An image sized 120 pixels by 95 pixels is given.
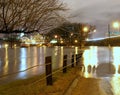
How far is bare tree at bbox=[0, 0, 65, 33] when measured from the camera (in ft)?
31.9

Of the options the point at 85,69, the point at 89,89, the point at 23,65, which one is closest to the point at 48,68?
the point at 89,89

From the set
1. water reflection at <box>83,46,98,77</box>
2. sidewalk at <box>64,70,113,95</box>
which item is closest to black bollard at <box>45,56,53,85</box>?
sidewalk at <box>64,70,113,95</box>

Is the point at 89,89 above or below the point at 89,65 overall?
below

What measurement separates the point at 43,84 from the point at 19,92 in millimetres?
2116

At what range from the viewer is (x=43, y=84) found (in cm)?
1267

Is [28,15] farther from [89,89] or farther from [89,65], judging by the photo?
[89,65]

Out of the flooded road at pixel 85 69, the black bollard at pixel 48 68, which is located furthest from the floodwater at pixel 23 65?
the black bollard at pixel 48 68

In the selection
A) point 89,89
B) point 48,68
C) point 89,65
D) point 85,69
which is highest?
point 48,68

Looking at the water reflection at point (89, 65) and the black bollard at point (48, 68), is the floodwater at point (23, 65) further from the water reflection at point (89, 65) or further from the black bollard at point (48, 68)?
the water reflection at point (89, 65)

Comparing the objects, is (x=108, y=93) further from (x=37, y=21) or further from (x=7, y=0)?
(x=7, y=0)

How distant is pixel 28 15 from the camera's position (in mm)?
10000

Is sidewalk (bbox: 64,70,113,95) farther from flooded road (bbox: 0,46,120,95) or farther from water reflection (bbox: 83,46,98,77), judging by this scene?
water reflection (bbox: 83,46,98,77)

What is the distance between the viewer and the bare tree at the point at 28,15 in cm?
971

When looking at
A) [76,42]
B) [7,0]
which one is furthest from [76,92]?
[76,42]
